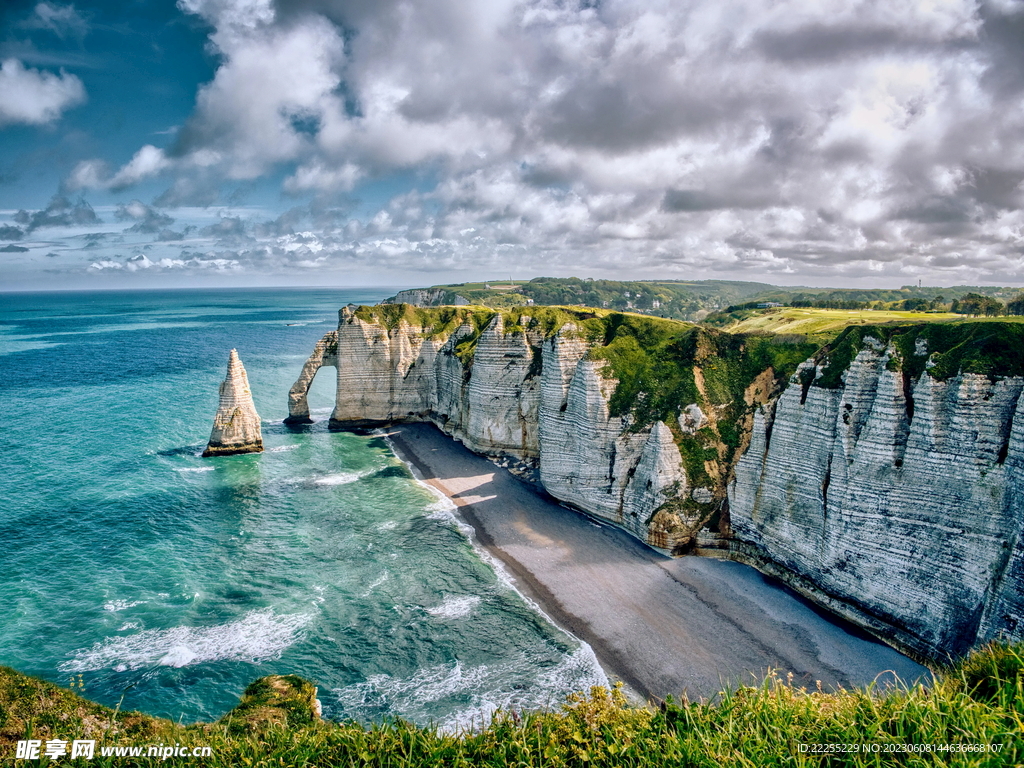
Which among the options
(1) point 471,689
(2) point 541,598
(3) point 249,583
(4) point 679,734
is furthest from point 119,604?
(4) point 679,734

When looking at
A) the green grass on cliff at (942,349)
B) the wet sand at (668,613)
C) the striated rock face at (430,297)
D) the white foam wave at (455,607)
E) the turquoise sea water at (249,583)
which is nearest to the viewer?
the green grass on cliff at (942,349)

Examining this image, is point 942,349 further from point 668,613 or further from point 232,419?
point 232,419

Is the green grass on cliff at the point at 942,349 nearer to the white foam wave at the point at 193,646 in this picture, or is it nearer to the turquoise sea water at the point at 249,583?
the turquoise sea water at the point at 249,583

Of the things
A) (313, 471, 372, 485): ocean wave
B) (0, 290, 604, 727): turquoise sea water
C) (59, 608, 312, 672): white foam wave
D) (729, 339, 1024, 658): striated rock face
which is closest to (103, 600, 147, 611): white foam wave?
(0, 290, 604, 727): turquoise sea water

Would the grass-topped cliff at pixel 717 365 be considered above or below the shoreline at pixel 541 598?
above

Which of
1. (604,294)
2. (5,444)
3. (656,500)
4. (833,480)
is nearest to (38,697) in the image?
(656,500)

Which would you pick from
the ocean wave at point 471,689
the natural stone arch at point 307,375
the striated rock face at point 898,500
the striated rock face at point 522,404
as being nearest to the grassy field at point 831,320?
the striated rock face at point 898,500

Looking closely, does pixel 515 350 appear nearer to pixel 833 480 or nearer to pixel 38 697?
pixel 833 480
